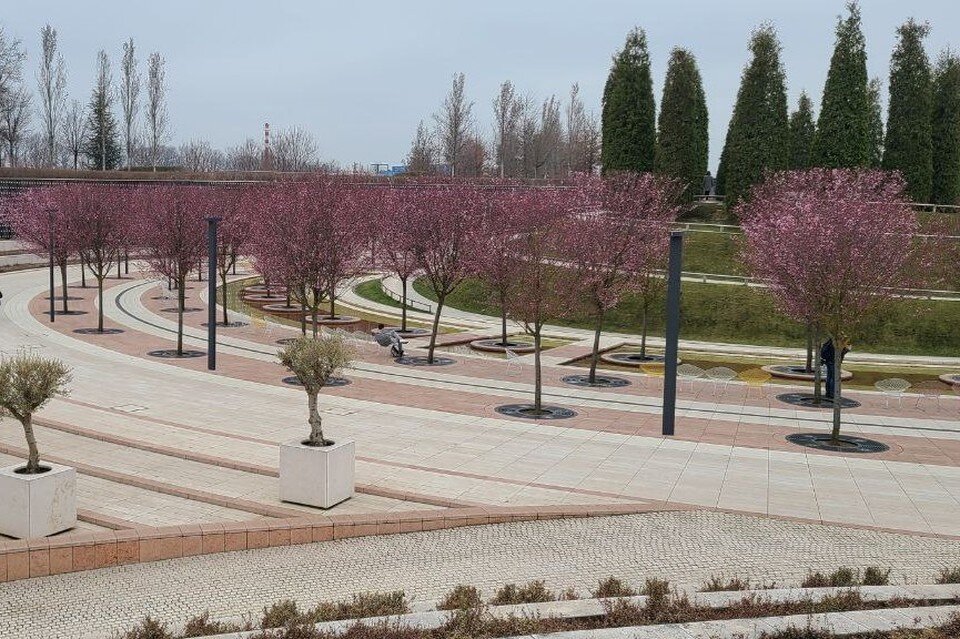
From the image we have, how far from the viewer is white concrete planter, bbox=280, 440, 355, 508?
11664 mm

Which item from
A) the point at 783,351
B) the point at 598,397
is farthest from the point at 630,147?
the point at 598,397

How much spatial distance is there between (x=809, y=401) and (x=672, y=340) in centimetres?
591

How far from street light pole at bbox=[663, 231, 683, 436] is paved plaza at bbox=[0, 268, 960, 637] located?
1.59 ft

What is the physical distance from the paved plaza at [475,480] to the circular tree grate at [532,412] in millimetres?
362

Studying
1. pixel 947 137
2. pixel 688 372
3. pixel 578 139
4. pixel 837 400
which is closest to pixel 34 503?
pixel 837 400

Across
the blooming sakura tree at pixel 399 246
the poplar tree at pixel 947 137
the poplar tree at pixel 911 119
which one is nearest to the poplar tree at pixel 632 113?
the poplar tree at pixel 911 119

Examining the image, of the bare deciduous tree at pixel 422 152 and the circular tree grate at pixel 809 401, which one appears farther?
the bare deciduous tree at pixel 422 152

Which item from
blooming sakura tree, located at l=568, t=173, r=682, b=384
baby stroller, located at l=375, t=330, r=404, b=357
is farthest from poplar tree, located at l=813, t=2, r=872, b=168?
baby stroller, located at l=375, t=330, r=404, b=357

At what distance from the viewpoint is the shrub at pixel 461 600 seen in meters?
8.05

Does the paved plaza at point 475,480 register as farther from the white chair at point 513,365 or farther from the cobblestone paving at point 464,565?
the white chair at point 513,365

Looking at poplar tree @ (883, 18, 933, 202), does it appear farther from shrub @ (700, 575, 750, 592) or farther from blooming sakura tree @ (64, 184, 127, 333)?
shrub @ (700, 575, 750, 592)

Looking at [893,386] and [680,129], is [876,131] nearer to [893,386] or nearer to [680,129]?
[680,129]

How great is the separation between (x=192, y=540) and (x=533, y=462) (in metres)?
6.01

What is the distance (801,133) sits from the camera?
59750 mm
